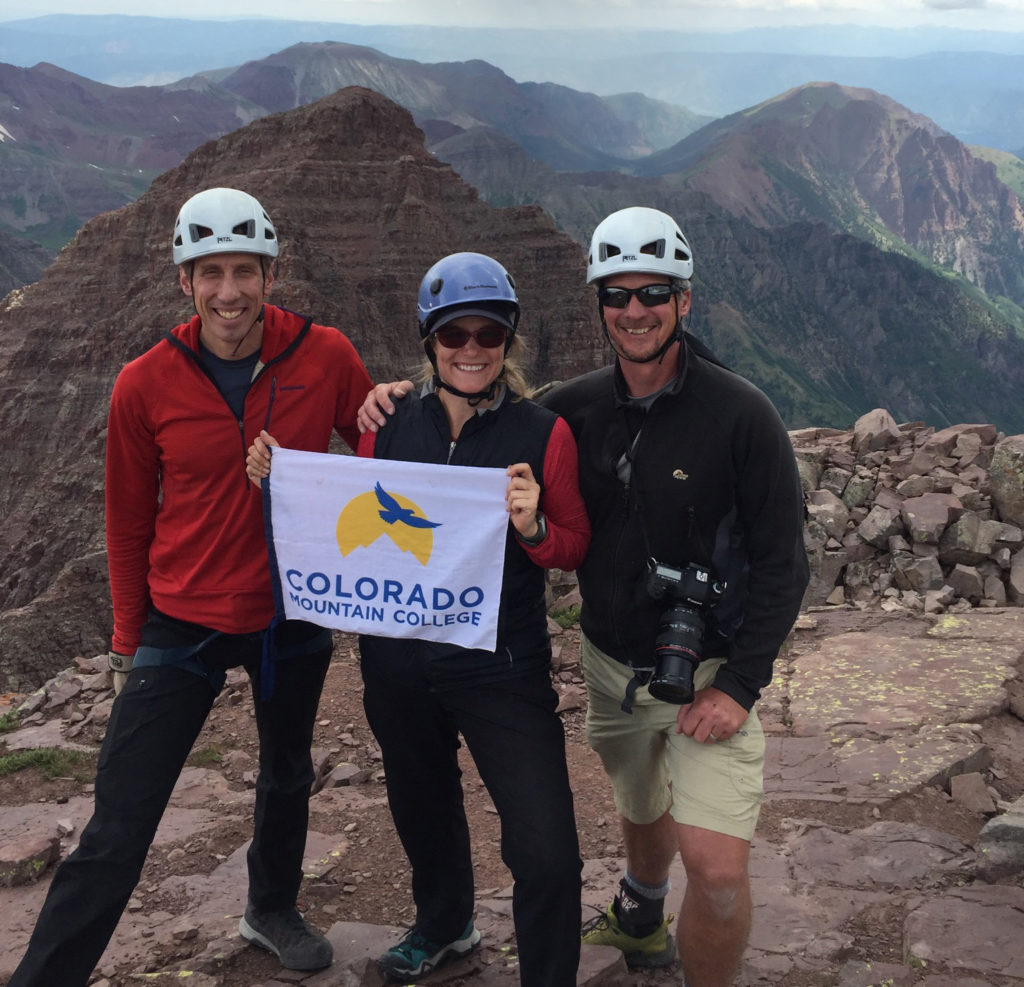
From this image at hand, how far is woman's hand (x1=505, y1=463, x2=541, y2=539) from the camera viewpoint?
4949 millimetres

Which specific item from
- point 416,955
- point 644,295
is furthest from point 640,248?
point 416,955

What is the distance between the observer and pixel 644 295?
518cm

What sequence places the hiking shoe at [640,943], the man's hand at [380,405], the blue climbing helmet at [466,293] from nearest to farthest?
the blue climbing helmet at [466,293], the man's hand at [380,405], the hiking shoe at [640,943]

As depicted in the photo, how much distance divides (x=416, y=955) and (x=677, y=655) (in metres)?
2.43

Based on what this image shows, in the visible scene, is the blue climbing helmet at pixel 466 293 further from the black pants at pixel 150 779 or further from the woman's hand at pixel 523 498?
the black pants at pixel 150 779

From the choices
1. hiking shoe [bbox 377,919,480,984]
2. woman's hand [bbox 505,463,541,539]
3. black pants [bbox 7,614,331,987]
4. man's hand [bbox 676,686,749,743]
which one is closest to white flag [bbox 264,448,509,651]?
woman's hand [bbox 505,463,541,539]

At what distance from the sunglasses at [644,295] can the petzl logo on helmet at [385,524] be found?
148 centimetres

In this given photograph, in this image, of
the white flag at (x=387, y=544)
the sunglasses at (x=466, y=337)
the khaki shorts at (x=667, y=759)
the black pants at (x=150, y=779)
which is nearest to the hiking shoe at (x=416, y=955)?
the black pants at (x=150, y=779)

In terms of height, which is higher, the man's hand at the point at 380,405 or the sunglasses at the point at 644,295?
the sunglasses at the point at 644,295

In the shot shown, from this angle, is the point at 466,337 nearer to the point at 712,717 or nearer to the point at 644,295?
the point at 644,295

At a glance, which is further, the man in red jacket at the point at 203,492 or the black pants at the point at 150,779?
the man in red jacket at the point at 203,492

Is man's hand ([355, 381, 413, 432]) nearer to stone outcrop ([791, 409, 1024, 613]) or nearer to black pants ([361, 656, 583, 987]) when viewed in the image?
black pants ([361, 656, 583, 987])

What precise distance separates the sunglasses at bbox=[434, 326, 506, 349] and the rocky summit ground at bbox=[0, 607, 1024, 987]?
11.3ft

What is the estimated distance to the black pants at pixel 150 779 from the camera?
4961 mm
